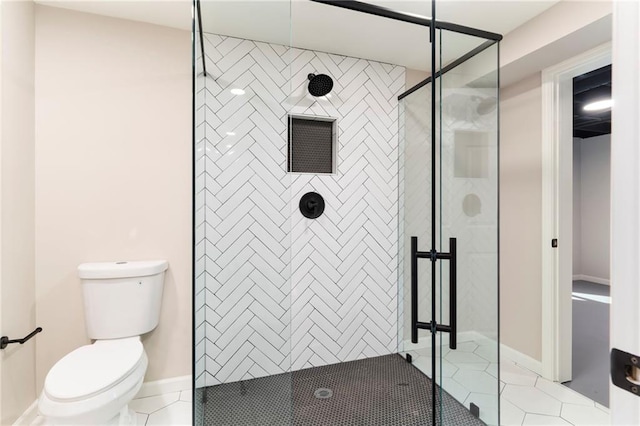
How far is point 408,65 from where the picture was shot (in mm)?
2666

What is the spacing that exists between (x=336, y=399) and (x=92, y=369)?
136 centimetres

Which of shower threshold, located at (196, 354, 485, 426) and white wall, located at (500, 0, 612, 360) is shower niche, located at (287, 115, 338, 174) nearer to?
white wall, located at (500, 0, 612, 360)

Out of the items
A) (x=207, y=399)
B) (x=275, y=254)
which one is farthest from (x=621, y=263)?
(x=207, y=399)

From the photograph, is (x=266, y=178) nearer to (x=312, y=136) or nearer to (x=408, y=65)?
(x=312, y=136)

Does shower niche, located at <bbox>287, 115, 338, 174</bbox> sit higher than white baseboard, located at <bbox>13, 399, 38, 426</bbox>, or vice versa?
shower niche, located at <bbox>287, 115, 338, 174</bbox>

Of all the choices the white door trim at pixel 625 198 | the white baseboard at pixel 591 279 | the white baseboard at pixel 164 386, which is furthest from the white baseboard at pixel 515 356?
the white baseboard at pixel 591 279

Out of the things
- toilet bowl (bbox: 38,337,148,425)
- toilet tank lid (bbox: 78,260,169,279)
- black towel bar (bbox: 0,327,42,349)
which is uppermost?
toilet tank lid (bbox: 78,260,169,279)

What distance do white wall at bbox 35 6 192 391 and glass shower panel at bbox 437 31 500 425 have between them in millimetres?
1661

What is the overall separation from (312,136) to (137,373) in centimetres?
188

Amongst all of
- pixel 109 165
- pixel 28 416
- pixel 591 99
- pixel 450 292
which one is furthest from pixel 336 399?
A: pixel 591 99

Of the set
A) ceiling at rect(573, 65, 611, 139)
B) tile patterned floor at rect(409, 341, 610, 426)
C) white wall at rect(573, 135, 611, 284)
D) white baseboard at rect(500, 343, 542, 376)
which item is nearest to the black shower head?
tile patterned floor at rect(409, 341, 610, 426)

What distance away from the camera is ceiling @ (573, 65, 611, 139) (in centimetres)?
265

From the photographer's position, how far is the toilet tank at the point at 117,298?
1.80m

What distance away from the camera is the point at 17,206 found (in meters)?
1.68
